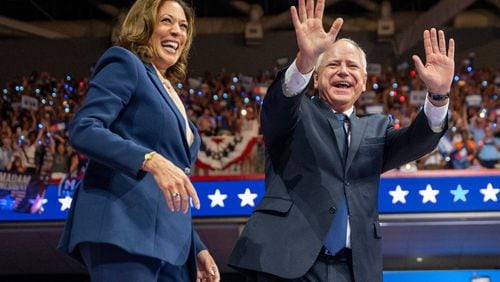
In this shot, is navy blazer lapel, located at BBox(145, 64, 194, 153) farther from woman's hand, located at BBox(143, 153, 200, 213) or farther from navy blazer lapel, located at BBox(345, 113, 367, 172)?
navy blazer lapel, located at BBox(345, 113, 367, 172)

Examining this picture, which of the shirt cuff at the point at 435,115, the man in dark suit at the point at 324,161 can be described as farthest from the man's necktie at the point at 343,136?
the shirt cuff at the point at 435,115

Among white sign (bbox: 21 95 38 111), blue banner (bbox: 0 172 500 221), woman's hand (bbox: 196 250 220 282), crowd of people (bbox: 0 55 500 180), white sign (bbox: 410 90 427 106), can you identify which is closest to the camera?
woman's hand (bbox: 196 250 220 282)

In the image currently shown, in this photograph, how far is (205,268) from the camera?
7.38ft

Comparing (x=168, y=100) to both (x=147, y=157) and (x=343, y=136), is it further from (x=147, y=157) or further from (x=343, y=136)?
(x=343, y=136)

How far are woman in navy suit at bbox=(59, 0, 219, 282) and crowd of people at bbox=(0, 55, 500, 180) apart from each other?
561 centimetres

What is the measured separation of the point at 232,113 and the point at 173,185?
7551 millimetres

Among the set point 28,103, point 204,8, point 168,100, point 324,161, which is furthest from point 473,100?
point 168,100

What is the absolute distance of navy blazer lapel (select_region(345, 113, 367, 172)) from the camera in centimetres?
243

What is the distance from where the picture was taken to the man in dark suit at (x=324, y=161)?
2.28 meters

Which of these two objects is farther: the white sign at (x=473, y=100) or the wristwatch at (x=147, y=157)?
the white sign at (x=473, y=100)

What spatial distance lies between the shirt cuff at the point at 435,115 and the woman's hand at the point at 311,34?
0.43m

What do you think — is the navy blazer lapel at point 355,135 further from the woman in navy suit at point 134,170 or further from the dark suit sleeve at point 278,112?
the woman in navy suit at point 134,170

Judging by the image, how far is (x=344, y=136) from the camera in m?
2.48

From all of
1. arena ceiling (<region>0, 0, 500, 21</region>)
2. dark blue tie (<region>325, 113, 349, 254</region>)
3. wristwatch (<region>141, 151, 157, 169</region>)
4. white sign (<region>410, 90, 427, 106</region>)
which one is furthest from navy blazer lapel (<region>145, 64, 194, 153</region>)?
arena ceiling (<region>0, 0, 500, 21</region>)
